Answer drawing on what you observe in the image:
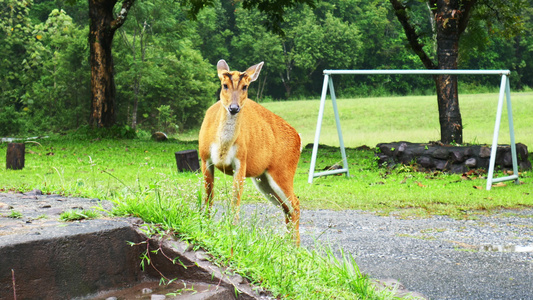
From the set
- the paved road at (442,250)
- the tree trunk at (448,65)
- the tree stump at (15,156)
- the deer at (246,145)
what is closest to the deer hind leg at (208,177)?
the deer at (246,145)

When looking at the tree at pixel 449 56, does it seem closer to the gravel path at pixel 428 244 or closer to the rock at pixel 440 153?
the rock at pixel 440 153

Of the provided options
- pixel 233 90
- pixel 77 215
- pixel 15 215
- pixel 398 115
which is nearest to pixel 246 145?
pixel 233 90

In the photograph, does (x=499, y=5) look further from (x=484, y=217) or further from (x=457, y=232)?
(x=457, y=232)

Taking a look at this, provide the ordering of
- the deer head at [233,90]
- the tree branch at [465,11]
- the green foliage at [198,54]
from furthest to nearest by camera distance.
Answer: the green foliage at [198,54] → the tree branch at [465,11] → the deer head at [233,90]

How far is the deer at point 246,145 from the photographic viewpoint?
4676mm

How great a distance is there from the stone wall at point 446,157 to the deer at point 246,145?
785 cm

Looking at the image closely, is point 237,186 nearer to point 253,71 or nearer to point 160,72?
point 253,71

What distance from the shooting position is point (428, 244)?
20.6ft

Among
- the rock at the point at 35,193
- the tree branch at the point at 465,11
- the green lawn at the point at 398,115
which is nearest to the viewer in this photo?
the rock at the point at 35,193

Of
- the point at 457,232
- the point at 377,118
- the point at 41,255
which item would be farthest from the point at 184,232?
the point at 377,118

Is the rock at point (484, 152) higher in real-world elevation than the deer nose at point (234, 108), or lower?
lower

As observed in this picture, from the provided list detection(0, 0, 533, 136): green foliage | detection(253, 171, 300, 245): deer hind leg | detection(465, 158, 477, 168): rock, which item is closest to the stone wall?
detection(465, 158, 477, 168): rock

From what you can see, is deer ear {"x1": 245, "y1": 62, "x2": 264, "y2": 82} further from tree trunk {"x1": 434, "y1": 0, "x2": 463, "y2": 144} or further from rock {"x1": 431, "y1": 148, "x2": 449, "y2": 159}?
tree trunk {"x1": 434, "y1": 0, "x2": 463, "y2": 144}

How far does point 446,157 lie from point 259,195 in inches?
219
